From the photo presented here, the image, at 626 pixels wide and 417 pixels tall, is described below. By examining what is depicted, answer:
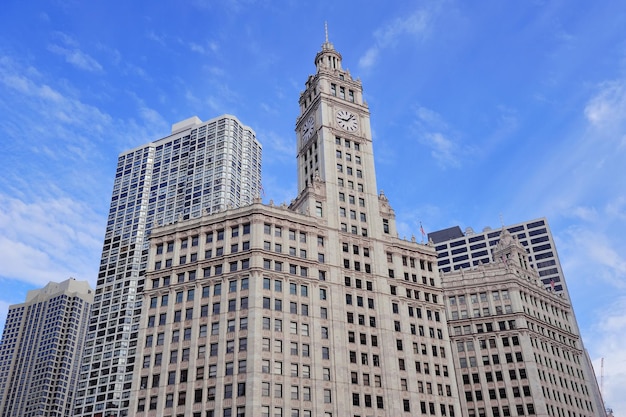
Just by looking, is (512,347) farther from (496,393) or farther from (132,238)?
(132,238)

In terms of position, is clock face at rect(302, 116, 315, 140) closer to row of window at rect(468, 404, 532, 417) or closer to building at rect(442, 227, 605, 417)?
building at rect(442, 227, 605, 417)

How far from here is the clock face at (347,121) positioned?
12656 cm

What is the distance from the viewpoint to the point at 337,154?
4786 inches

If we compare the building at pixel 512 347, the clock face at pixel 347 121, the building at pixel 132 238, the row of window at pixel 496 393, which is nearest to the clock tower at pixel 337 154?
the clock face at pixel 347 121

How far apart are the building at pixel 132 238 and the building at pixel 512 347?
75030 millimetres

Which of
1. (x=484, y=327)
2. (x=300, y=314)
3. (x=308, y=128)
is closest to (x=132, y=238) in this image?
(x=308, y=128)

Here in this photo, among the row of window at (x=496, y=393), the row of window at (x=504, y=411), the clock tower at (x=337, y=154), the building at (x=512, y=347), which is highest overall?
the clock tower at (x=337, y=154)

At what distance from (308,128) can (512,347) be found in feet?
207

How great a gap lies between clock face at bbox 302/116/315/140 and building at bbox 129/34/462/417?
8.80 meters

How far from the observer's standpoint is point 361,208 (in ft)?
384

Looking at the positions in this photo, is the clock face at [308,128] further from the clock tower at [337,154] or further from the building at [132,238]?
the building at [132,238]

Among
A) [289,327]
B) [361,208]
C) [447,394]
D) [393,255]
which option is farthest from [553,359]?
[289,327]

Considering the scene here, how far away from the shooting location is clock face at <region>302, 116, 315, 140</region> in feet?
422

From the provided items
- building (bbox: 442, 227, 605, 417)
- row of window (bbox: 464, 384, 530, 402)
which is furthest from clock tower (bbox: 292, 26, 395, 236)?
row of window (bbox: 464, 384, 530, 402)
